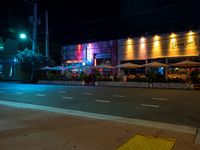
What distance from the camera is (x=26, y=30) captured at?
1640 inches

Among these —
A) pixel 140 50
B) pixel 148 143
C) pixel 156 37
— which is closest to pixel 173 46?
pixel 156 37

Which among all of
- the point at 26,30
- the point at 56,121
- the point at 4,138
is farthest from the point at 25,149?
the point at 26,30

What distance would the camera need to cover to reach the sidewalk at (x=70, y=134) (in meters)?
5.49

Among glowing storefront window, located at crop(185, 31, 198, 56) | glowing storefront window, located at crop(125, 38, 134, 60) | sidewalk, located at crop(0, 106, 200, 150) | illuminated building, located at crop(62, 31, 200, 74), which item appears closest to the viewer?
sidewalk, located at crop(0, 106, 200, 150)

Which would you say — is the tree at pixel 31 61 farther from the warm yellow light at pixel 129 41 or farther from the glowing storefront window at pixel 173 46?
the glowing storefront window at pixel 173 46

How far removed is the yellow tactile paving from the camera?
210 inches

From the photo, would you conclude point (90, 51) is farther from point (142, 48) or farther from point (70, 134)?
point (70, 134)

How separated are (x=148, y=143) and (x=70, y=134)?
213 centimetres

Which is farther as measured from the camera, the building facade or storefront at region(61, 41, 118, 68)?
storefront at region(61, 41, 118, 68)

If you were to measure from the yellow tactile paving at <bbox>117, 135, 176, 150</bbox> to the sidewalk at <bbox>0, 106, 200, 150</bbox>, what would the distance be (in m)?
0.14

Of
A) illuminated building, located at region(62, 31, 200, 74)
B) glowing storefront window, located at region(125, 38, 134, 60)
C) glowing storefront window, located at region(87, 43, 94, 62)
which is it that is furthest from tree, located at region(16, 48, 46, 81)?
glowing storefront window, located at region(125, 38, 134, 60)

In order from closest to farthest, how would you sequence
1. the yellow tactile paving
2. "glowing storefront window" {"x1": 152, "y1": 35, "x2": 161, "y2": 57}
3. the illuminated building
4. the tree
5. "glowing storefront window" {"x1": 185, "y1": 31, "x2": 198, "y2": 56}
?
the yellow tactile paving
"glowing storefront window" {"x1": 185, "y1": 31, "x2": 198, "y2": 56}
the illuminated building
"glowing storefront window" {"x1": 152, "y1": 35, "x2": 161, "y2": 57}
the tree

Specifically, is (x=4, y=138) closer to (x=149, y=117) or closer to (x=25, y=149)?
(x=25, y=149)

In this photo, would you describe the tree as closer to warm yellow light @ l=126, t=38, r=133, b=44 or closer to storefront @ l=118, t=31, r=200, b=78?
storefront @ l=118, t=31, r=200, b=78
